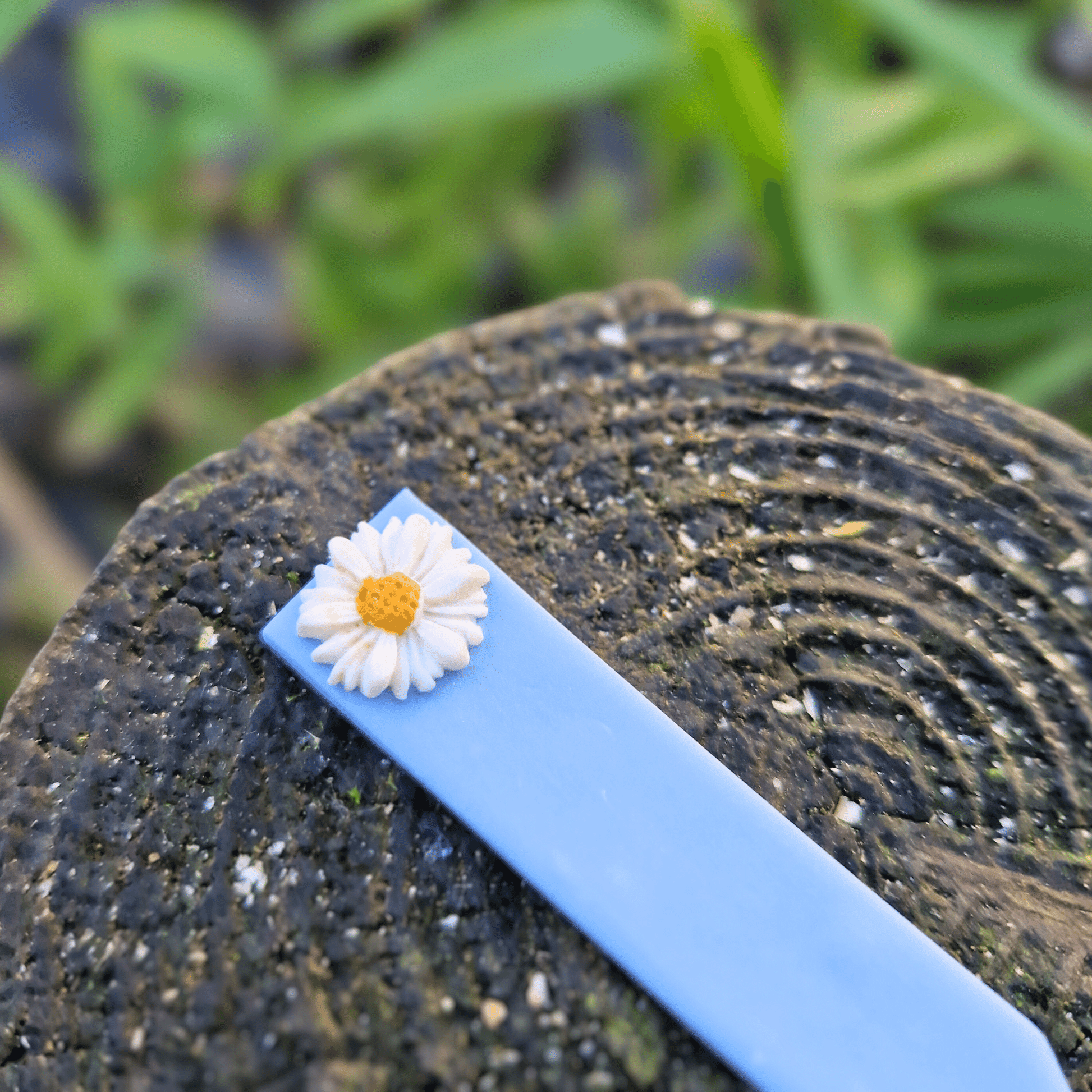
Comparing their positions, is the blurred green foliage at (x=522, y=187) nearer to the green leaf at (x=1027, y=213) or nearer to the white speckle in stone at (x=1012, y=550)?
the green leaf at (x=1027, y=213)

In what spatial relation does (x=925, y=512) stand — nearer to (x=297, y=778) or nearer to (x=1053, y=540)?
(x=1053, y=540)

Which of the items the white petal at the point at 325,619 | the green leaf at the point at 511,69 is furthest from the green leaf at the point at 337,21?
the white petal at the point at 325,619

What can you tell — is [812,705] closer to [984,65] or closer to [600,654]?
[600,654]

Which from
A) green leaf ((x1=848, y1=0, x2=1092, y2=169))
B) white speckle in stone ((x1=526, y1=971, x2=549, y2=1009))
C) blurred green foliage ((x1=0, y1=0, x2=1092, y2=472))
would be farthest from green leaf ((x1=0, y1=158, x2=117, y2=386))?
white speckle in stone ((x1=526, y1=971, x2=549, y2=1009))

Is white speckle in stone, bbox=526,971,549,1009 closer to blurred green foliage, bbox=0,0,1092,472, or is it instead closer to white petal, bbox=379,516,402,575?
white petal, bbox=379,516,402,575

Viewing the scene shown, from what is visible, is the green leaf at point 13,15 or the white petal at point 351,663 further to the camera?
the green leaf at point 13,15

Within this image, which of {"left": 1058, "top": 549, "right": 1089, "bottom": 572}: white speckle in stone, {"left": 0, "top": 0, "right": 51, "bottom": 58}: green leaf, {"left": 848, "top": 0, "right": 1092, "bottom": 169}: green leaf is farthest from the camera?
{"left": 848, "top": 0, "right": 1092, "bottom": 169}: green leaf
